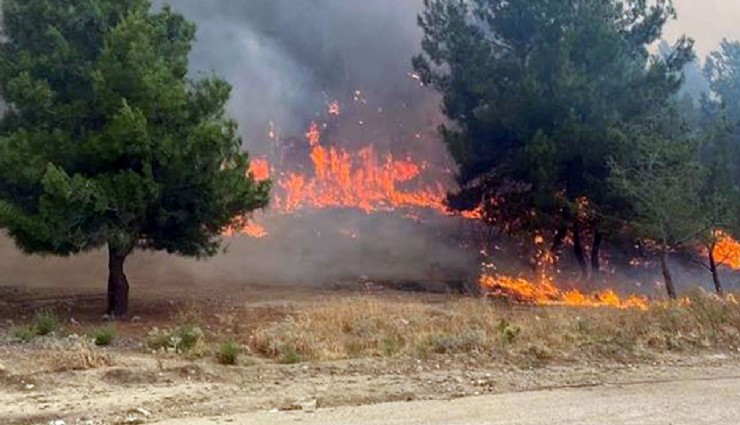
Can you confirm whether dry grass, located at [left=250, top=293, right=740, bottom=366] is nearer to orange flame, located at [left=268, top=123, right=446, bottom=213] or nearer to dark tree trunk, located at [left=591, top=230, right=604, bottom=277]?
dark tree trunk, located at [left=591, top=230, right=604, bottom=277]

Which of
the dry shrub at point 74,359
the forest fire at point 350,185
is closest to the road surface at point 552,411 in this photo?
the dry shrub at point 74,359

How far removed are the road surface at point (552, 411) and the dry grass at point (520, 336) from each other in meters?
1.65

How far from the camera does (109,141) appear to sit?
1506 centimetres

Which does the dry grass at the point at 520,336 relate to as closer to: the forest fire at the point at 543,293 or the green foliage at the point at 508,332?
the green foliage at the point at 508,332

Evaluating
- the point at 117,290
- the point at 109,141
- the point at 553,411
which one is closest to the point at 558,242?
the point at 117,290

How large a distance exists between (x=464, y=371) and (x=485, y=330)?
2490 mm

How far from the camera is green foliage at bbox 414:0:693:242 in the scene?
22531 mm

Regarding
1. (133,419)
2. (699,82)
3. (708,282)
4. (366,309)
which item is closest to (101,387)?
(133,419)

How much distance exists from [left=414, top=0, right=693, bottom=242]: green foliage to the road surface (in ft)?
47.6

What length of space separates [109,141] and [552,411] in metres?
10.8

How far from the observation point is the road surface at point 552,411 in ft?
22.5

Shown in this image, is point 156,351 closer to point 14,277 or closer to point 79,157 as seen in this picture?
point 79,157

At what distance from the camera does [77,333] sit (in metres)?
13.2

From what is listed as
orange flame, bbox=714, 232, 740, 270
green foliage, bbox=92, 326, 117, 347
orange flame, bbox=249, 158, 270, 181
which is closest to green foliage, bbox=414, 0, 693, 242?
orange flame, bbox=714, 232, 740, 270
